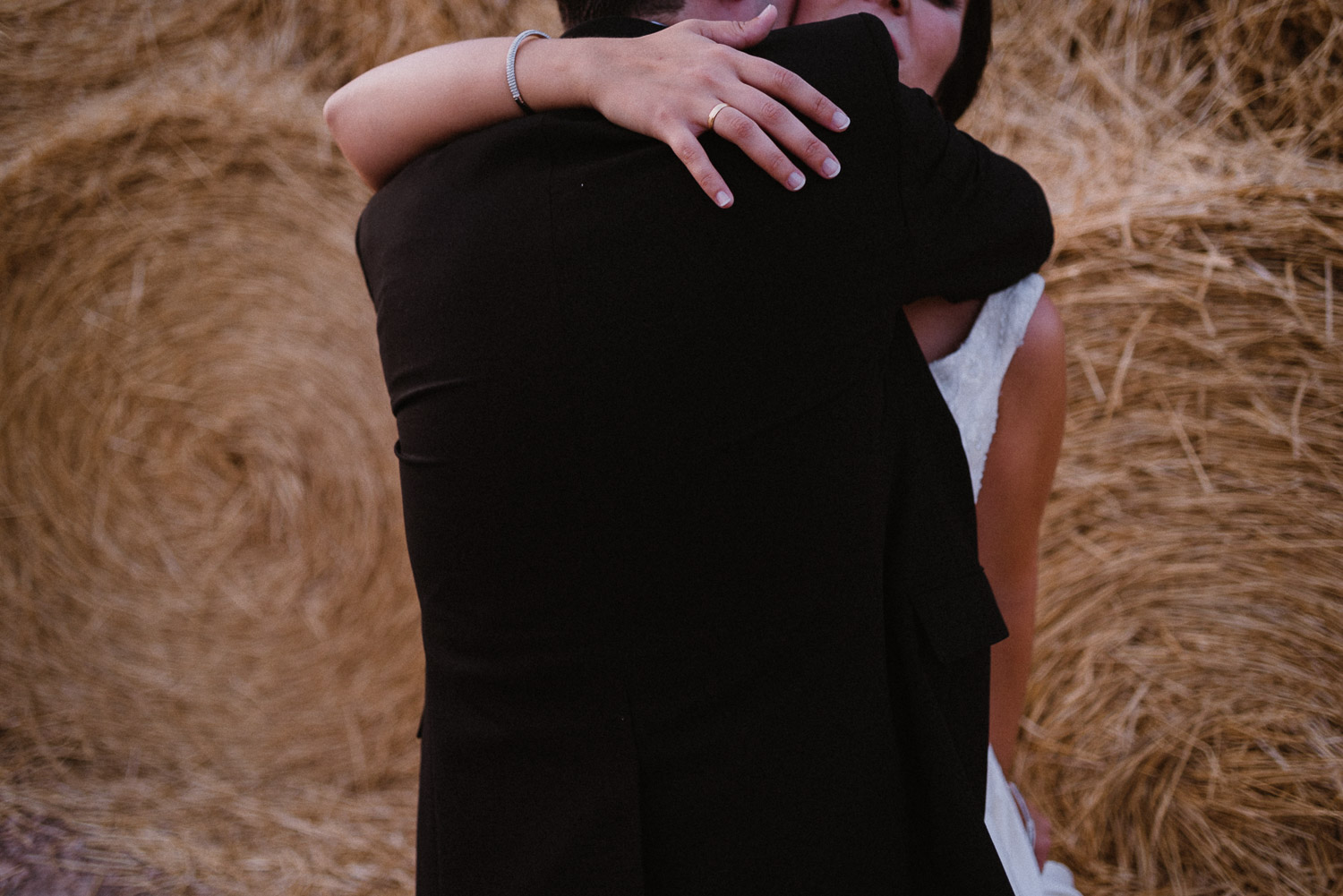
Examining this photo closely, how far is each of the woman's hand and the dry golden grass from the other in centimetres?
64

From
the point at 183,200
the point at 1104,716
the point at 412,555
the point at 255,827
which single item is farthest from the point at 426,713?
the point at 183,200

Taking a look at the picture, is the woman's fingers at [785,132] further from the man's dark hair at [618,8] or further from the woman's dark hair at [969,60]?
the woman's dark hair at [969,60]

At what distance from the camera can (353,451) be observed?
4.16 ft

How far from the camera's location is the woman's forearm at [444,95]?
42 centimetres

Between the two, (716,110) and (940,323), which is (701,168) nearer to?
(716,110)

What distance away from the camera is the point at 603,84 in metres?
0.40

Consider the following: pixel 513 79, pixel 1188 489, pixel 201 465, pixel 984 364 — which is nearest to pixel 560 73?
pixel 513 79

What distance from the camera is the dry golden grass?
851mm

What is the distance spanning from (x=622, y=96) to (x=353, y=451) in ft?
3.28

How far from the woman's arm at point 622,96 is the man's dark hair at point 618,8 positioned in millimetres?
58

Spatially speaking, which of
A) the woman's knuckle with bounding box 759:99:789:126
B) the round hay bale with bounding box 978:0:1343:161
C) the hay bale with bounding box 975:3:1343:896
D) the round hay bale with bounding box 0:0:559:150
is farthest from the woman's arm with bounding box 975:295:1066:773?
the round hay bale with bounding box 0:0:559:150

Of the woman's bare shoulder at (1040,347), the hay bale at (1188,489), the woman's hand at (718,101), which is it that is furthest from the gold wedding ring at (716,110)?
the hay bale at (1188,489)

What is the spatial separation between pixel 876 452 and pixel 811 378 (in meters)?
0.06

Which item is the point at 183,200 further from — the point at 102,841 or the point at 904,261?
the point at 904,261
